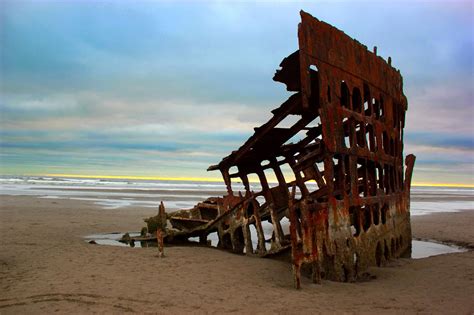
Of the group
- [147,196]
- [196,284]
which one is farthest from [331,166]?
[147,196]

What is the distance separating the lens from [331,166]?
7.62 m

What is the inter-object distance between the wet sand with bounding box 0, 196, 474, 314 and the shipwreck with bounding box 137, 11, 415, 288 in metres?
0.52

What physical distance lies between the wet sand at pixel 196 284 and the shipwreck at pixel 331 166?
0.52 metres

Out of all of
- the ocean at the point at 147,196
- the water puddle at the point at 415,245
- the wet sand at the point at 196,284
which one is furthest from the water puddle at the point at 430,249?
the ocean at the point at 147,196

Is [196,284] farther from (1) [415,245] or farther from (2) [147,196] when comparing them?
(2) [147,196]

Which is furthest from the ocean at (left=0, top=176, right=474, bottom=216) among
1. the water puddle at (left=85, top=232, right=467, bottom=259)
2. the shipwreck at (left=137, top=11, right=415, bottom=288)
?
the shipwreck at (left=137, top=11, right=415, bottom=288)

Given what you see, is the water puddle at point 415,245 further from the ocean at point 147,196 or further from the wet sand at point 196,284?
the ocean at point 147,196

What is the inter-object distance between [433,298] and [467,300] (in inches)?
18.4

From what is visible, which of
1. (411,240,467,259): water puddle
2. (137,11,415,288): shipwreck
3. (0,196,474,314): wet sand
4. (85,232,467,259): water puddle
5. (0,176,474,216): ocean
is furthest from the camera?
(0,176,474,216): ocean

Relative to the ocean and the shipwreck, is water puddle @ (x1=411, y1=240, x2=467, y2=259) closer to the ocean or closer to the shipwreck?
the shipwreck

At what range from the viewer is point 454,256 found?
10.5 meters

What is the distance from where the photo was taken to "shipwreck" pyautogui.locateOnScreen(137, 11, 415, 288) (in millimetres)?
7504

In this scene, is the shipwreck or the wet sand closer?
the wet sand

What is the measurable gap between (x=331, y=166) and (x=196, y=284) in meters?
3.02
